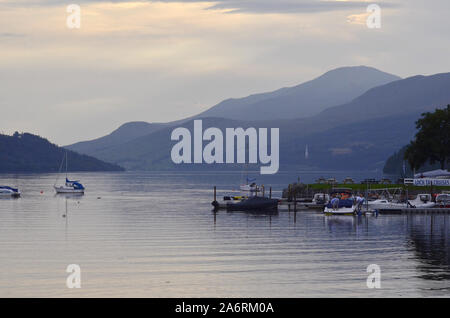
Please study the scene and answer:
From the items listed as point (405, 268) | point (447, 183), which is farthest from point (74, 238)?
point (447, 183)

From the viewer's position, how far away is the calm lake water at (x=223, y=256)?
38719mm

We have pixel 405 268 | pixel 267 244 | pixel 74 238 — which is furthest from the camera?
pixel 74 238

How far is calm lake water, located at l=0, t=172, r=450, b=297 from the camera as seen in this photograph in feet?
127

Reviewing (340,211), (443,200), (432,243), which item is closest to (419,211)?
(443,200)

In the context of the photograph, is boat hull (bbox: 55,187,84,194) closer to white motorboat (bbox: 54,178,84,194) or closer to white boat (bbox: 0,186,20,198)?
white motorboat (bbox: 54,178,84,194)

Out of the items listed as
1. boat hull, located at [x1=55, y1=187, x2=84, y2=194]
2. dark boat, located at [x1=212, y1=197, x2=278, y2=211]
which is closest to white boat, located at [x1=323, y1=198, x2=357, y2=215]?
dark boat, located at [x1=212, y1=197, x2=278, y2=211]

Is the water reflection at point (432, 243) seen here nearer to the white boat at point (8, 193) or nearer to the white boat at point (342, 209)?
the white boat at point (342, 209)

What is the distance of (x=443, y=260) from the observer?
49344 mm

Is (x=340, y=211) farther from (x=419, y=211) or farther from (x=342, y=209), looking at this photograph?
(x=419, y=211)

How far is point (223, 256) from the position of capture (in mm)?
51312
